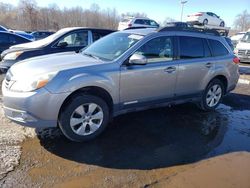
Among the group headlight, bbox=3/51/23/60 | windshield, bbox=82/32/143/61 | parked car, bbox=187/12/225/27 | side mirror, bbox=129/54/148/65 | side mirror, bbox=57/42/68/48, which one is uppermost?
parked car, bbox=187/12/225/27

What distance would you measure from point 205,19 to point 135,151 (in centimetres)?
2580

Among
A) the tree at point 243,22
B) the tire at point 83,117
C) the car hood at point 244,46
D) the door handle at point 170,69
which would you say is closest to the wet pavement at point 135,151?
the tire at point 83,117

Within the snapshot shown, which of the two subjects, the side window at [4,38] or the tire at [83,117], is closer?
the tire at [83,117]

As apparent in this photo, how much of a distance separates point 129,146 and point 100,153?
507 millimetres

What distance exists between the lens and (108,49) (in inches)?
200

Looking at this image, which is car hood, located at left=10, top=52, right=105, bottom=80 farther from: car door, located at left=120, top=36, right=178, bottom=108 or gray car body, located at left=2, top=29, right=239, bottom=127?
car door, located at left=120, top=36, right=178, bottom=108

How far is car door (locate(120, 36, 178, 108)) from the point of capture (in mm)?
4676

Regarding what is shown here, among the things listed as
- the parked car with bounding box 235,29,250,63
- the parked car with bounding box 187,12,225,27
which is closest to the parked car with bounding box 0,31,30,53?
the parked car with bounding box 235,29,250,63

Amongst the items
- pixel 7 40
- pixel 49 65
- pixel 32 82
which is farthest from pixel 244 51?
pixel 32 82

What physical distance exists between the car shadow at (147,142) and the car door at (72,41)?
3.56 metres

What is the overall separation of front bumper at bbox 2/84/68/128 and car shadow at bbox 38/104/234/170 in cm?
49

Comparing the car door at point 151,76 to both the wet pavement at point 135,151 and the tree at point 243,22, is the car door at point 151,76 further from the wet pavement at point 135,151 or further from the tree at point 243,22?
the tree at point 243,22

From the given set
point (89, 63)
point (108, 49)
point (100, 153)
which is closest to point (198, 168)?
point (100, 153)

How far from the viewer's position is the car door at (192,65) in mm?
5449
